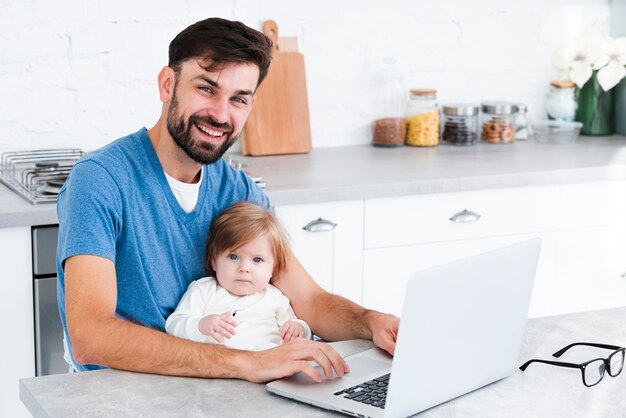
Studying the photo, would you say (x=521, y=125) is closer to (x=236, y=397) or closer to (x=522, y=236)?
(x=522, y=236)

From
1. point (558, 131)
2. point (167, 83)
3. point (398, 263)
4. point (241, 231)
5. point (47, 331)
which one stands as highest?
point (167, 83)

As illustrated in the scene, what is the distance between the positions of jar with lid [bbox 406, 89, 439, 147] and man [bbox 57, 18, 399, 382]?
1667 mm

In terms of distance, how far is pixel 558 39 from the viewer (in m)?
4.25

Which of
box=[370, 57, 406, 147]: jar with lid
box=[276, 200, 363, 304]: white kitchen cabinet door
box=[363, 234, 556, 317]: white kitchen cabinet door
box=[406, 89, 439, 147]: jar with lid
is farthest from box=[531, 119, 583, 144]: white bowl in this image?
box=[276, 200, 363, 304]: white kitchen cabinet door

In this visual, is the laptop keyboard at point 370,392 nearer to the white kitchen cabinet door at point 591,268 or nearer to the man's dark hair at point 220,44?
the man's dark hair at point 220,44

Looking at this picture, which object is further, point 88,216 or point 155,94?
point 155,94

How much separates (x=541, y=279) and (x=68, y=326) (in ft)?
6.79

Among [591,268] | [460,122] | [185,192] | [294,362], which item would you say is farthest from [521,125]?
[294,362]

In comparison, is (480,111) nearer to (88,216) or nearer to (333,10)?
(333,10)

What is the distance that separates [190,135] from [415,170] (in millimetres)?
1403

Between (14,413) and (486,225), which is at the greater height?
(486,225)

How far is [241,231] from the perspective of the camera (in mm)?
2244

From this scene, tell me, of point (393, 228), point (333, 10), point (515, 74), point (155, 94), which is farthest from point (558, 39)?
point (155, 94)

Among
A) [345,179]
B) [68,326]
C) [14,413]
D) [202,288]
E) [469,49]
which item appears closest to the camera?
[68,326]
